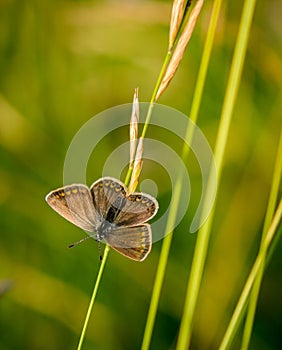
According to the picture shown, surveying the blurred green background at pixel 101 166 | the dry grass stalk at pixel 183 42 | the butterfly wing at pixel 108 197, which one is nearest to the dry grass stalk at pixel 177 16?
the dry grass stalk at pixel 183 42

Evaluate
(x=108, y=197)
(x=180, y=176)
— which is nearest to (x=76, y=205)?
(x=108, y=197)

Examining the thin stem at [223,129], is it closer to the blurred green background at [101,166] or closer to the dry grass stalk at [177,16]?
the dry grass stalk at [177,16]

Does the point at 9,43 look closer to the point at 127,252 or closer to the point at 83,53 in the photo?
the point at 83,53

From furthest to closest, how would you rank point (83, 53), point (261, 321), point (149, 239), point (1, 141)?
1. point (83, 53)
2. point (1, 141)
3. point (261, 321)
4. point (149, 239)

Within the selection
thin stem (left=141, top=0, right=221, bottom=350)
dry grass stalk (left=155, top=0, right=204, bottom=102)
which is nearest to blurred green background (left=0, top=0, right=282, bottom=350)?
thin stem (left=141, top=0, right=221, bottom=350)

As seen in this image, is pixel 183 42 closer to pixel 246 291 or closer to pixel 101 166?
pixel 246 291

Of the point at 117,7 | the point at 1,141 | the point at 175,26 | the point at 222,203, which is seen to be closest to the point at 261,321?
the point at 222,203

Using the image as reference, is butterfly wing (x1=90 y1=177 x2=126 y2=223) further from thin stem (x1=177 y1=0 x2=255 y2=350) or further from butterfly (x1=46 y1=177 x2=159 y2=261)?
thin stem (x1=177 y1=0 x2=255 y2=350)
